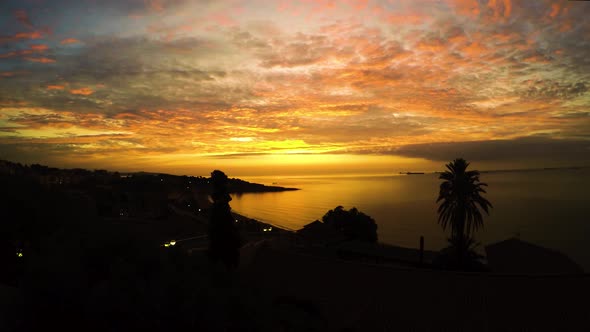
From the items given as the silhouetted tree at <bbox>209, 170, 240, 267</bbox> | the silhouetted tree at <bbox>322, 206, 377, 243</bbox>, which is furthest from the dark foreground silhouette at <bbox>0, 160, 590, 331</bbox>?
the silhouetted tree at <bbox>322, 206, 377, 243</bbox>

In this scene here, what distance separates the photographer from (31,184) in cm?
1966

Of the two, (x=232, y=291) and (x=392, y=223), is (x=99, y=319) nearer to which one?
(x=232, y=291)

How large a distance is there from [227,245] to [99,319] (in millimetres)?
11745

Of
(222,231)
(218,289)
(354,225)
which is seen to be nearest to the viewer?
(218,289)

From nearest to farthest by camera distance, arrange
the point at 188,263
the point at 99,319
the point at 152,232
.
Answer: the point at 99,319 < the point at 188,263 < the point at 152,232

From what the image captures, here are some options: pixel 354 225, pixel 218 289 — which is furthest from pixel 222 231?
pixel 354 225

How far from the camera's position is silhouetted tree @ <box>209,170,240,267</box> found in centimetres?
1953

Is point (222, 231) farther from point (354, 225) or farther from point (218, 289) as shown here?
point (354, 225)

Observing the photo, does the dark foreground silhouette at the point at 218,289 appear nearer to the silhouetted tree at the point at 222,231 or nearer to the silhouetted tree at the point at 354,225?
the silhouetted tree at the point at 222,231

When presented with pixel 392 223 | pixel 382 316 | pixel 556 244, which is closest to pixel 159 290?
pixel 382 316

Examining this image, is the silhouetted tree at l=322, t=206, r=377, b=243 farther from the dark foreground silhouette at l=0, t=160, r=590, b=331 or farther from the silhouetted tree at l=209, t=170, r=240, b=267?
the silhouetted tree at l=209, t=170, r=240, b=267

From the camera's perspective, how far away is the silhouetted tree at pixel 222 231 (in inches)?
769

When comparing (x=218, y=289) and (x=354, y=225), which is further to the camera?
(x=354, y=225)

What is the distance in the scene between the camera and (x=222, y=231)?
782 inches
